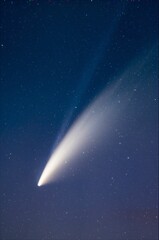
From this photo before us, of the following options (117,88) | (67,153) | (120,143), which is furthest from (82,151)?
(117,88)

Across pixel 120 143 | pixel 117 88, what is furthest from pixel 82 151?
pixel 117 88

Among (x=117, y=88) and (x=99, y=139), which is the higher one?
(x=117, y=88)

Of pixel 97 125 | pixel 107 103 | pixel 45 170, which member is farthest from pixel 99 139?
pixel 45 170

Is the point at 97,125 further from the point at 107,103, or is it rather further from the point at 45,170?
the point at 45,170

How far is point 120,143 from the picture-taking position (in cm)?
277

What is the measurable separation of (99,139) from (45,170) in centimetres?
47

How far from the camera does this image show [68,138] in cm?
271

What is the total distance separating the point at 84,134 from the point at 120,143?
28 cm

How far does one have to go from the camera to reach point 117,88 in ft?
9.20

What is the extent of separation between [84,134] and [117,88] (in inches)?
17.2

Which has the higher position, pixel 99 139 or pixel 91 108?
pixel 91 108

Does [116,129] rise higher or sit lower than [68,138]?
lower

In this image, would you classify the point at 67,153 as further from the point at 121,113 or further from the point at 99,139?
the point at 121,113

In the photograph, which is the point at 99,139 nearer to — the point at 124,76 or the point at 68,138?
the point at 68,138
